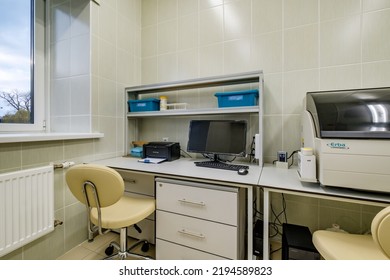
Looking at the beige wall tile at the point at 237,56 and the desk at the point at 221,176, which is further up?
the beige wall tile at the point at 237,56

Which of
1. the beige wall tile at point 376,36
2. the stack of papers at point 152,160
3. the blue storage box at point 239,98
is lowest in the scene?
the stack of papers at point 152,160

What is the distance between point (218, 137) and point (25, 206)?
1.52 metres

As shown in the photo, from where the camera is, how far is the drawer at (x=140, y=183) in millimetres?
1592

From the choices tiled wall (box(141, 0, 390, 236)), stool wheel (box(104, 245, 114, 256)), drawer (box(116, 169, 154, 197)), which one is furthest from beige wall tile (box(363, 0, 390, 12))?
stool wheel (box(104, 245, 114, 256))

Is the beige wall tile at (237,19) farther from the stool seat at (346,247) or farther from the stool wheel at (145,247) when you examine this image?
the stool wheel at (145,247)

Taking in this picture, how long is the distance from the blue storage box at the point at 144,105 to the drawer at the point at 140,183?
74 centimetres

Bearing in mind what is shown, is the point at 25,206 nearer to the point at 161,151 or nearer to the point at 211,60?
the point at 161,151

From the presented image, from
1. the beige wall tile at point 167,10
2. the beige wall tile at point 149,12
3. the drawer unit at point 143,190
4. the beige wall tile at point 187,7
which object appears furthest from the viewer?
the beige wall tile at point 149,12

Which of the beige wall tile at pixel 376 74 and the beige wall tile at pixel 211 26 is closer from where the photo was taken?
the beige wall tile at pixel 376 74

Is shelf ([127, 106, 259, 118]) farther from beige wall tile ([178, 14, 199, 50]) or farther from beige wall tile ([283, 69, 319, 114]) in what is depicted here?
beige wall tile ([178, 14, 199, 50])

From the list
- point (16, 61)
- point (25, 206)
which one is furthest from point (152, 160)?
point (16, 61)

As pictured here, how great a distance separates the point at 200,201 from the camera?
1244mm

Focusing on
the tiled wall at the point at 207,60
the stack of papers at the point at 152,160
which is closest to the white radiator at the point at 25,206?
the tiled wall at the point at 207,60

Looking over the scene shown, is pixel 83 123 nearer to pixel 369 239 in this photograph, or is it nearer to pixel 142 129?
pixel 142 129
